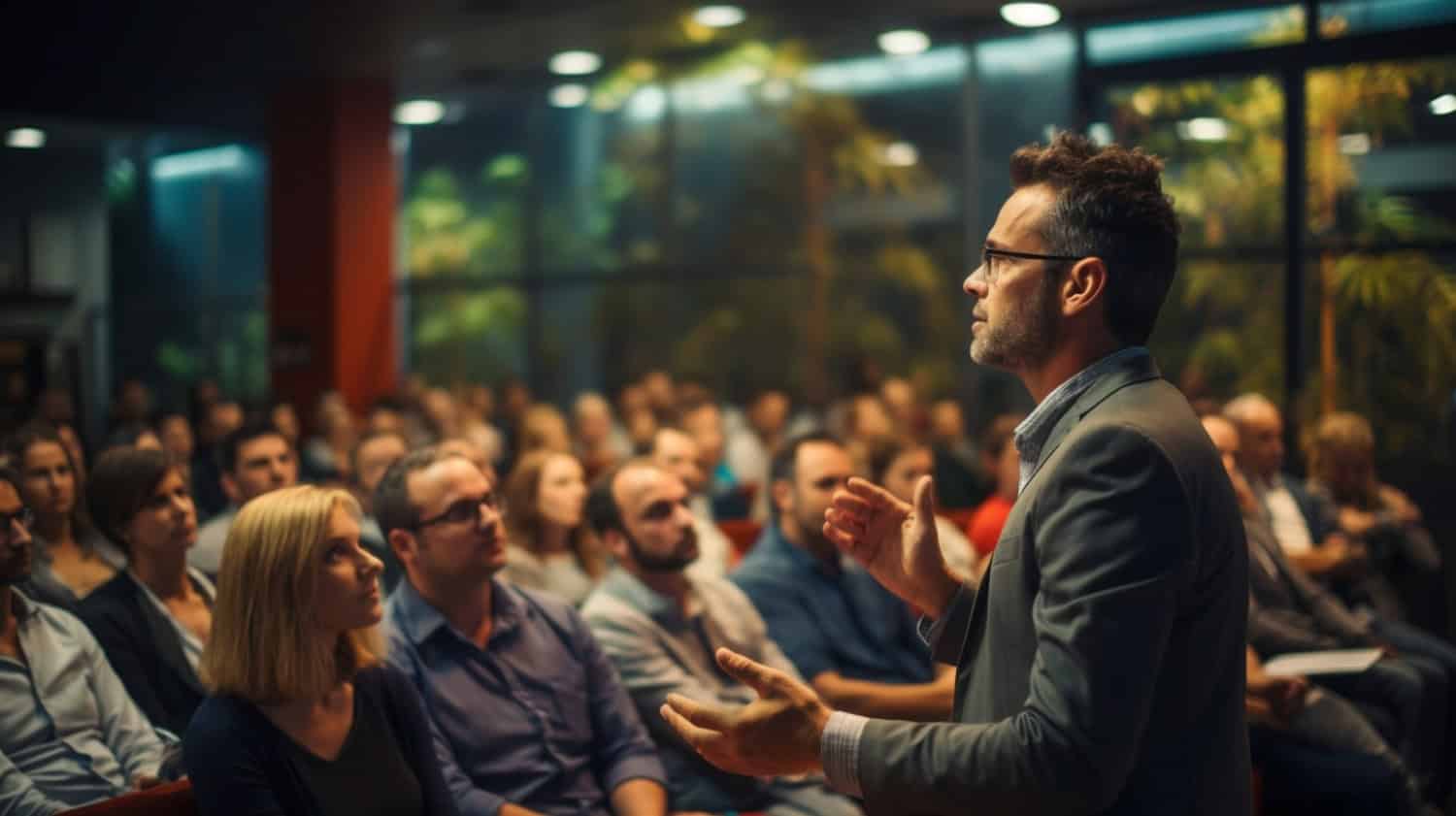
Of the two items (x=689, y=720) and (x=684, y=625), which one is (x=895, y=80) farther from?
(x=689, y=720)

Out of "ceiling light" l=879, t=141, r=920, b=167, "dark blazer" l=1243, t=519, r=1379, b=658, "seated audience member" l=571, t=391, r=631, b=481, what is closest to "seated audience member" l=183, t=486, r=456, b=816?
"dark blazer" l=1243, t=519, r=1379, b=658

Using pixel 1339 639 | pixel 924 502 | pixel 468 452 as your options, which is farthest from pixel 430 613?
pixel 1339 639

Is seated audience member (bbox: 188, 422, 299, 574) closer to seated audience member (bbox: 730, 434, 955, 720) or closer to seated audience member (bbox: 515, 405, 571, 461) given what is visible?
seated audience member (bbox: 730, 434, 955, 720)

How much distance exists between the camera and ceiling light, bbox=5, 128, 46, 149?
41.0 feet

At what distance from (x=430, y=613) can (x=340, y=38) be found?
7.74m

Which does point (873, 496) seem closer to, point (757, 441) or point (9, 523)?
point (9, 523)

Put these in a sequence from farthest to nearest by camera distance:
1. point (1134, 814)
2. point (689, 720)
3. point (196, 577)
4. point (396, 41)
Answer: point (396, 41), point (196, 577), point (689, 720), point (1134, 814)

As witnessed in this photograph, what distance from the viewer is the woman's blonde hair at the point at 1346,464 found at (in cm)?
658

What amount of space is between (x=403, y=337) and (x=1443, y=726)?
10.9 meters

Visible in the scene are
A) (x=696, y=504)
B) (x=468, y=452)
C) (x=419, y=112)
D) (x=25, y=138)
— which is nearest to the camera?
(x=468, y=452)

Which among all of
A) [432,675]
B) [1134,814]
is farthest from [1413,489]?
[1134,814]

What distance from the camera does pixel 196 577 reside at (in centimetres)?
375

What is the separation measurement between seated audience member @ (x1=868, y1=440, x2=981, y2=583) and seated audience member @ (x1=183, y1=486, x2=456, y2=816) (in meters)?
2.30

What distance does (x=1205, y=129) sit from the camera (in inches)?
342
